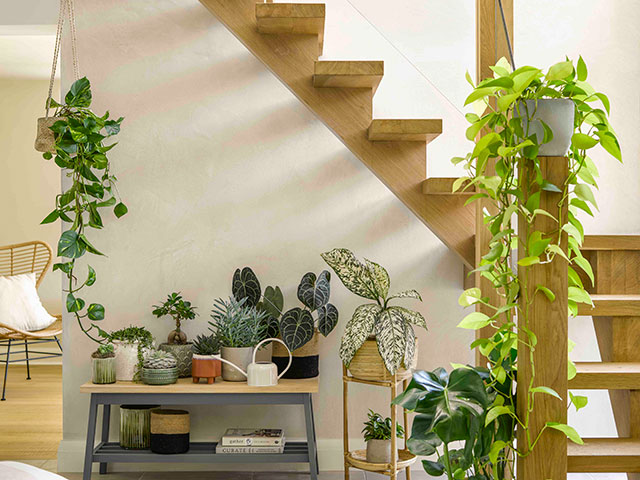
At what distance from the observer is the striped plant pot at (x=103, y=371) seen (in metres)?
3.07

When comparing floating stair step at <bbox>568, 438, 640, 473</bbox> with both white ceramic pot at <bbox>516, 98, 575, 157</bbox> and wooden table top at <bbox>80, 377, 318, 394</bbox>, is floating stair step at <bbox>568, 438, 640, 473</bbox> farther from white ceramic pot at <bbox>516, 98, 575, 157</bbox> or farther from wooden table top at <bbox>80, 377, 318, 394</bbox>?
wooden table top at <bbox>80, 377, 318, 394</bbox>

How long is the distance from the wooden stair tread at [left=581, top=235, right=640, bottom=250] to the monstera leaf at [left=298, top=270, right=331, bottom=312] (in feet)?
3.89

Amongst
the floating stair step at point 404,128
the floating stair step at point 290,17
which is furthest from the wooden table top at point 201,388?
the floating stair step at point 290,17

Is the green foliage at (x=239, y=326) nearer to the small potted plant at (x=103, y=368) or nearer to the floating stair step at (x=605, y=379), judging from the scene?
the small potted plant at (x=103, y=368)

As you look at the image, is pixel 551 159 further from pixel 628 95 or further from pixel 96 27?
pixel 96 27

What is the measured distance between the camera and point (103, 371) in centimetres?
307

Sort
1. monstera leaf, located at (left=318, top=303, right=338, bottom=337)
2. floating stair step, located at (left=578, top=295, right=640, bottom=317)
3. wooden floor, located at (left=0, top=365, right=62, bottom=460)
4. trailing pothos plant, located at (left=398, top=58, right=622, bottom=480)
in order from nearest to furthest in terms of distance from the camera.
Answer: trailing pothos plant, located at (left=398, top=58, right=622, bottom=480) < floating stair step, located at (left=578, top=295, right=640, bottom=317) < monstera leaf, located at (left=318, top=303, right=338, bottom=337) < wooden floor, located at (left=0, top=365, right=62, bottom=460)

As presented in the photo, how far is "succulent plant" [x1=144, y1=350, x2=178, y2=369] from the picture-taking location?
3.04 metres

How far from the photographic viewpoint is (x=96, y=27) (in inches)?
136

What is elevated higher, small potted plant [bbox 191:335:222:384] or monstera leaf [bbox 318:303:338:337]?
monstera leaf [bbox 318:303:338:337]

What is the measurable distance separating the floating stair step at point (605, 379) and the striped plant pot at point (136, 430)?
203cm

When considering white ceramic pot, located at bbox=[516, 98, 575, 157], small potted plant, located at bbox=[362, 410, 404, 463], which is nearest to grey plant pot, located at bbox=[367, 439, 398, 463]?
small potted plant, located at bbox=[362, 410, 404, 463]

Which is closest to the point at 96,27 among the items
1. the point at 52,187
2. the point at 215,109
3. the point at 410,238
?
the point at 215,109

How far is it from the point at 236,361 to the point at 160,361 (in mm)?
331
